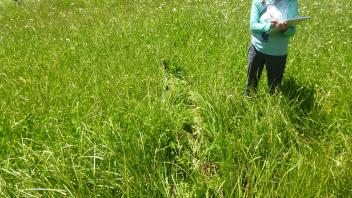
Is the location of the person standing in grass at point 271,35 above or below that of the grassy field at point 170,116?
above

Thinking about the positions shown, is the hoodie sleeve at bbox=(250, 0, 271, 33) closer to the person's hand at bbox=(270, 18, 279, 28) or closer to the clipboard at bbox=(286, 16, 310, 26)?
the person's hand at bbox=(270, 18, 279, 28)

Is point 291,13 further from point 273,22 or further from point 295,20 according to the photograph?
point 295,20

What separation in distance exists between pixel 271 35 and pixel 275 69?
1.34ft

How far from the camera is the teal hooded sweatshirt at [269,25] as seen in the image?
12.9 feet

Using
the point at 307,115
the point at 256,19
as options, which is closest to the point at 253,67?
the point at 256,19

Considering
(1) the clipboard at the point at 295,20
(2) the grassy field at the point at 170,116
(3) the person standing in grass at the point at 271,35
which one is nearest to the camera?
(2) the grassy field at the point at 170,116

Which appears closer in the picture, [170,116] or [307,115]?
[170,116]

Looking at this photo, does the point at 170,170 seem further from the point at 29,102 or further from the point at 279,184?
the point at 29,102

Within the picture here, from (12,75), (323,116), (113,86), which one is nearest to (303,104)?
(323,116)

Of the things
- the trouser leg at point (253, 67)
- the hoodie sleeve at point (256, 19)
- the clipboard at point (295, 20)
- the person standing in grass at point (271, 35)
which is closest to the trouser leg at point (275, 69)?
the person standing in grass at point (271, 35)

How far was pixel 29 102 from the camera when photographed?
4191mm

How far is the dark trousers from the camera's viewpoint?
13.7 ft

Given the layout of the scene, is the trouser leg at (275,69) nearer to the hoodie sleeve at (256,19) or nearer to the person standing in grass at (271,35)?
the person standing in grass at (271,35)

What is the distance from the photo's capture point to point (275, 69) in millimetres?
4215
